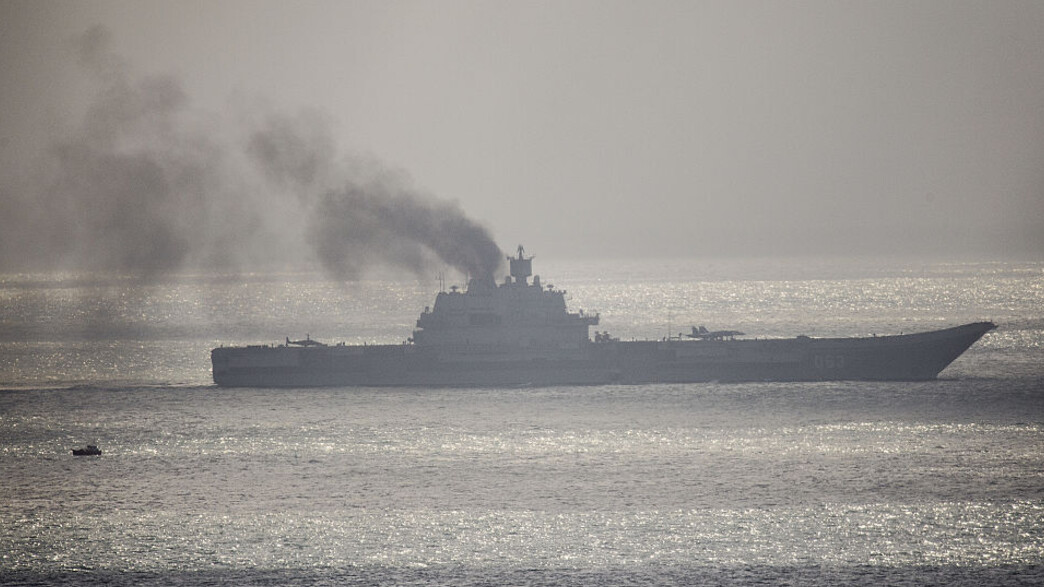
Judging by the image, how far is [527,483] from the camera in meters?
33.8

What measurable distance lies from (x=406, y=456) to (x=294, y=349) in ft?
62.4

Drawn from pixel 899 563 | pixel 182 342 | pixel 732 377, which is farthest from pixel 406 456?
pixel 182 342

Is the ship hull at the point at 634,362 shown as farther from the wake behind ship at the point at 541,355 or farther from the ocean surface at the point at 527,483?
the ocean surface at the point at 527,483

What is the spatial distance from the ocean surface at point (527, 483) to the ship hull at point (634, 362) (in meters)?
1.13

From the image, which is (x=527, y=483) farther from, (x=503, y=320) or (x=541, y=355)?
(x=503, y=320)

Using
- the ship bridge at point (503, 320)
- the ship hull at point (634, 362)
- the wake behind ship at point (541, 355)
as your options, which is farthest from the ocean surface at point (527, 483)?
the ship bridge at point (503, 320)

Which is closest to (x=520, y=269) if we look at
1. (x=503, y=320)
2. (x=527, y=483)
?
(x=503, y=320)

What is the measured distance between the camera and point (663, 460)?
36688 millimetres

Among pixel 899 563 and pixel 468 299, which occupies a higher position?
pixel 468 299

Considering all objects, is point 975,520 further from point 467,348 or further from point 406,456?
point 467,348

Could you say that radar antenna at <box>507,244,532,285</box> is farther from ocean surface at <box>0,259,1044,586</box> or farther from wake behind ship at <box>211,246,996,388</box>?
ocean surface at <box>0,259,1044,586</box>

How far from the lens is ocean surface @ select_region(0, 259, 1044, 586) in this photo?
85.7 feet

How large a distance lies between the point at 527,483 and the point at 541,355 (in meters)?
20.9

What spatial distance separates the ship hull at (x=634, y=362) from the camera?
53656mm
